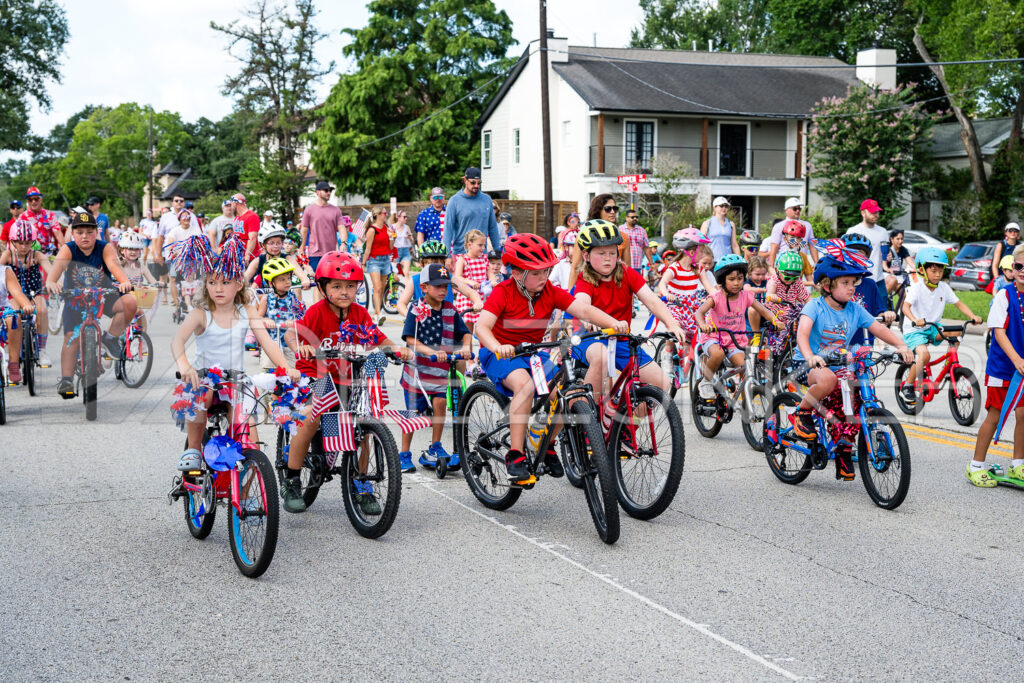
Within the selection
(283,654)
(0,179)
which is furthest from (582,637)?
(0,179)

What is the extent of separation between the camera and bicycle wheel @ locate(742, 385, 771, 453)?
30.3 ft

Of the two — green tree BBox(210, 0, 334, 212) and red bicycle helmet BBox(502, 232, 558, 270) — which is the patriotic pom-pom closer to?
red bicycle helmet BBox(502, 232, 558, 270)

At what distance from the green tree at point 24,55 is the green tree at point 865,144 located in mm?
33298

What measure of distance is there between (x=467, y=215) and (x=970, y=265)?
24.2 meters

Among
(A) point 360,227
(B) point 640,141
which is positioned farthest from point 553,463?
(B) point 640,141

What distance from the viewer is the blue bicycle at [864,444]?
22.8 ft

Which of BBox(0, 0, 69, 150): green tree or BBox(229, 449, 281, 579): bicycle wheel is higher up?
BBox(0, 0, 69, 150): green tree

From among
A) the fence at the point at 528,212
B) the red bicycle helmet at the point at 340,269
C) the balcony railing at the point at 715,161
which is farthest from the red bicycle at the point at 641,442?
the balcony railing at the point at 715,161

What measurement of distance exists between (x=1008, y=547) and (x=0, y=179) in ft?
493

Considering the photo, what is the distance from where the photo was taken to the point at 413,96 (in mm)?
54438

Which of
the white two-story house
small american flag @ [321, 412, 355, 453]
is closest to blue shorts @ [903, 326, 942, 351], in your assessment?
small american flag @ [321, 412, 355, 453]

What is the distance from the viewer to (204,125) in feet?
398

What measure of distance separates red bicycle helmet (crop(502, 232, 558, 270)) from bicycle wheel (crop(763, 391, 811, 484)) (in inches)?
89.3

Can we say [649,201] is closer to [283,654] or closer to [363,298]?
[363,298]
